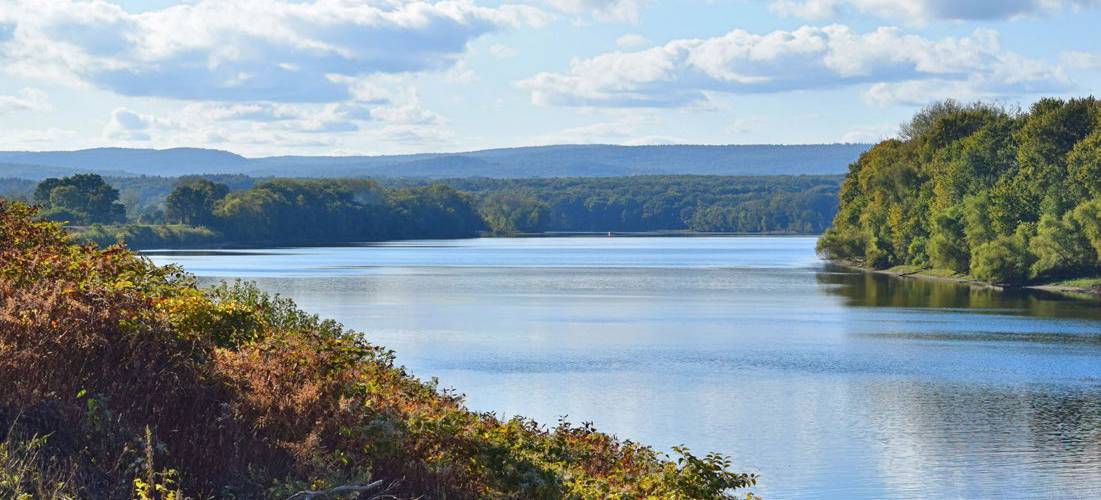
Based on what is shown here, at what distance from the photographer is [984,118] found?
122 metres

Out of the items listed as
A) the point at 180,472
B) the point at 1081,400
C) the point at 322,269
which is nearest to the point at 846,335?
the point at 1081,400

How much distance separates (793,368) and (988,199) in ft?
200

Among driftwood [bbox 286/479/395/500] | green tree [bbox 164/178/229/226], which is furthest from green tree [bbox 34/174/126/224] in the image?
driftwood [bbox 286/479/395/500]

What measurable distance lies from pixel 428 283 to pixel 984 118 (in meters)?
55.2

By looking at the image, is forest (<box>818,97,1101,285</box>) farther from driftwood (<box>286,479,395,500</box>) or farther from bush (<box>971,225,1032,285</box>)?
driftwood (<box>286,479,395,500</box>)

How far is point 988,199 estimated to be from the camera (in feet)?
335

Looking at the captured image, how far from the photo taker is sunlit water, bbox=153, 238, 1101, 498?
96.3ft

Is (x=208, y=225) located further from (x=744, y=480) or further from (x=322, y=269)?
(x=744, y=480)

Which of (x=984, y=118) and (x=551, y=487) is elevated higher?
(x=984, y=118)

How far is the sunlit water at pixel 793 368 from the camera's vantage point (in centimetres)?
2934

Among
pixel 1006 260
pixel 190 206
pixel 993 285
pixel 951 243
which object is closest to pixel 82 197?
pixel 190 206

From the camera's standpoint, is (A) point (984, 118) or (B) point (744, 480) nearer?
(B) point (744, 480)

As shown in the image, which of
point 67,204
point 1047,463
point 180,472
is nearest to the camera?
point 180,472

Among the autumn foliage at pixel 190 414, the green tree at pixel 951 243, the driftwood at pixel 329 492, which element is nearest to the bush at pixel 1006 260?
the green tree at pixel 951 243
